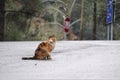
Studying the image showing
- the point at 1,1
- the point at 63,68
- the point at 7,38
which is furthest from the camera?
the point at 7,38

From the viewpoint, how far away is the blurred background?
3488 centimetres

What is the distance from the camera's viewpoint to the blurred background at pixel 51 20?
3488 centimetres

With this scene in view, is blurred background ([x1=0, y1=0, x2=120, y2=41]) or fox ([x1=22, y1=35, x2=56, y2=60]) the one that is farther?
blurred background ([x1=0, y1=0, x2=120, y2=41])

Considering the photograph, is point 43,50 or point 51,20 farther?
point 51,20

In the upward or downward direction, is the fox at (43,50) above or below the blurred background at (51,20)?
below

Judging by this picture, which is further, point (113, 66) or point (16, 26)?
point (16, 26)

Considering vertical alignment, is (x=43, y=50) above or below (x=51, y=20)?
below

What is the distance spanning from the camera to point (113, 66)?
12508 millimetres

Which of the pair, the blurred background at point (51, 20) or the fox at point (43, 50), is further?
the blurred background at point (51, 20)

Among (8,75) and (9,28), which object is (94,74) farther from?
(9,28)

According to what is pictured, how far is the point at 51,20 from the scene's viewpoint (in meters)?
61.4

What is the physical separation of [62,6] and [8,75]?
49803 mm

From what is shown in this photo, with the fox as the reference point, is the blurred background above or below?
above

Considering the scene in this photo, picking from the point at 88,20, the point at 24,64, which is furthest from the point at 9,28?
the point at 24,64
